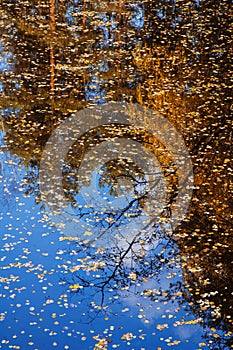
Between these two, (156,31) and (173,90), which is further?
(156,31)

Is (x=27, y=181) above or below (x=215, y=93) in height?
below

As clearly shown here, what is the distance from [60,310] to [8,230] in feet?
6.25

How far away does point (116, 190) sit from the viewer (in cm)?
886

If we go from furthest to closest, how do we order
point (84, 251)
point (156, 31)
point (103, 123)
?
point (156, 31), point (103, 123), point (84, 251)

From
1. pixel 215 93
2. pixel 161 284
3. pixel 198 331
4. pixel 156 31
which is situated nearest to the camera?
pixel 198 331

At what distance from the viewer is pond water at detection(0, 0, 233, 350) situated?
6.36 meters

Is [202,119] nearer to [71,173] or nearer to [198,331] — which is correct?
[71,173]

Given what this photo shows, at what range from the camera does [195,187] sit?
892 centimetres

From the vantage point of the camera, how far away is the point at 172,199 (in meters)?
8.66

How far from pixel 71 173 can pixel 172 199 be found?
1878mm

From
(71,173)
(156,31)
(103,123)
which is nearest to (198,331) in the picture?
(71,173)

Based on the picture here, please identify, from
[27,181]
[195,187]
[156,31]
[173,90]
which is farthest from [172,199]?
[156,31]

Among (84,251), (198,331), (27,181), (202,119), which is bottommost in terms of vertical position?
(198,331)

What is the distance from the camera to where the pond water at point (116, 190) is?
6355 mm
